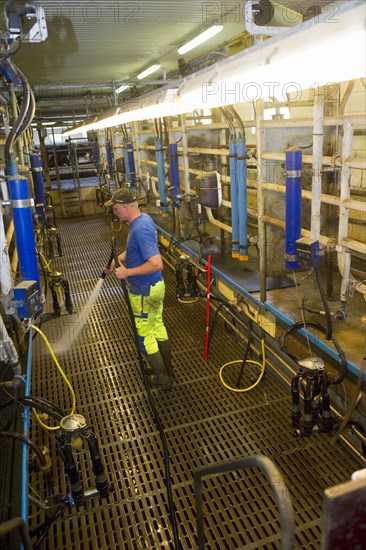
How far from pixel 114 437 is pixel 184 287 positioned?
275cm

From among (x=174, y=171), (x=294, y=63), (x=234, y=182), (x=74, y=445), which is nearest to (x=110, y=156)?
(x=174, y=171)

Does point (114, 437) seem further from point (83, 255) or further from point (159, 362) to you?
point (83, 255)

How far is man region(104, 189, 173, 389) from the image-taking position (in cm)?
394

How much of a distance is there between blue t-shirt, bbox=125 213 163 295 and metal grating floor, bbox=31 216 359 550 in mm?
1089

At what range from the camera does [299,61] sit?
179 centimetres

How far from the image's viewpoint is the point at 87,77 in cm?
858

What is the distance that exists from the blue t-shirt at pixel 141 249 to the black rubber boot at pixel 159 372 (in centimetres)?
64

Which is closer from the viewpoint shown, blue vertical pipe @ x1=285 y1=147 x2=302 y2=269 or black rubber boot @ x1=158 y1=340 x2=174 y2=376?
blue vertical pipe @ x1=285 y1=147 x2=302 y2=269

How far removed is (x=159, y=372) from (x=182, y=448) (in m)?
0.88

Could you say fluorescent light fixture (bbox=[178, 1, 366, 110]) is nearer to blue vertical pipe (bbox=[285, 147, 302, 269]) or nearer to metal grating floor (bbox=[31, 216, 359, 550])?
blue vertical pipe (bbox=[285, 147, 302, 269])

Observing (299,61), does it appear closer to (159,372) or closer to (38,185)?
(159,372)

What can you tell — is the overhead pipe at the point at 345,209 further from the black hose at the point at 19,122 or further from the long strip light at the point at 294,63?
the black hose at the point at 19,122

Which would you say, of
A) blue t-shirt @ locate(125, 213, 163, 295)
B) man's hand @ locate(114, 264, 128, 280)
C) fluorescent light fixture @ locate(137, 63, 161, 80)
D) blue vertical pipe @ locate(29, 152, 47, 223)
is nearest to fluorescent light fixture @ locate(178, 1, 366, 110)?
blue t-shirt @ locate(125, 213, 163, 295)

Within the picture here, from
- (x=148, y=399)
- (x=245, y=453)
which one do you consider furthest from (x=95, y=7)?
(x=245, y=453)
